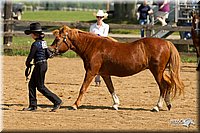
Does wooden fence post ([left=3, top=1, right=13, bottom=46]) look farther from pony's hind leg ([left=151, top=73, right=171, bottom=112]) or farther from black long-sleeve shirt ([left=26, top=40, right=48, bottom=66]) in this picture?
pony's hind leg ([left=151, top=73, right=171, bottom=112])

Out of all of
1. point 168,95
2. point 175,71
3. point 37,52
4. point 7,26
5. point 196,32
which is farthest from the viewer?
point 7,26

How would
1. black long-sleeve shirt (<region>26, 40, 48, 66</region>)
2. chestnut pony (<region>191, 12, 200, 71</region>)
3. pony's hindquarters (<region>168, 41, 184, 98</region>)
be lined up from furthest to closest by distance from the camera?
chestnut pony (<region>191, 12, 200, 71</region>), pony's hindquarters (<region>168, 41, 184, 98</region>), black long-sleeve shirt (<region>26, 40, 48, 66</region>)

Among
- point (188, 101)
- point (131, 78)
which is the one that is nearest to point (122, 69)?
point (188, 101)

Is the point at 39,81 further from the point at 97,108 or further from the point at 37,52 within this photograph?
the point at 97,108

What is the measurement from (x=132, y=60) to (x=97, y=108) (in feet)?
3.69

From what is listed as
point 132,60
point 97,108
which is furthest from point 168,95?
point 97,108

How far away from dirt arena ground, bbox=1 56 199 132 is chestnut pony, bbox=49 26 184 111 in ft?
1.47

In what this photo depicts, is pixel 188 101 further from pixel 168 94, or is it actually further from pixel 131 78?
pixel 131 78

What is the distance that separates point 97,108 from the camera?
10.7 metres

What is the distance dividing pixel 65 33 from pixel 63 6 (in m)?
78.4

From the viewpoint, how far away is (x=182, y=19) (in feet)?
80.8

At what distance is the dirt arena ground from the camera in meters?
8.80

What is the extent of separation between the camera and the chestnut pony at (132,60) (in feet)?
34.5

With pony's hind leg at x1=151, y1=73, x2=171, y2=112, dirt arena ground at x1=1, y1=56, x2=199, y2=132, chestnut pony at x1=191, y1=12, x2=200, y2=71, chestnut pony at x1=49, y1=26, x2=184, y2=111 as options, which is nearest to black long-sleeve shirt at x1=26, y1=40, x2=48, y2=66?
chestnut pony at x1=49, y1=26, x2=184, y2=111
